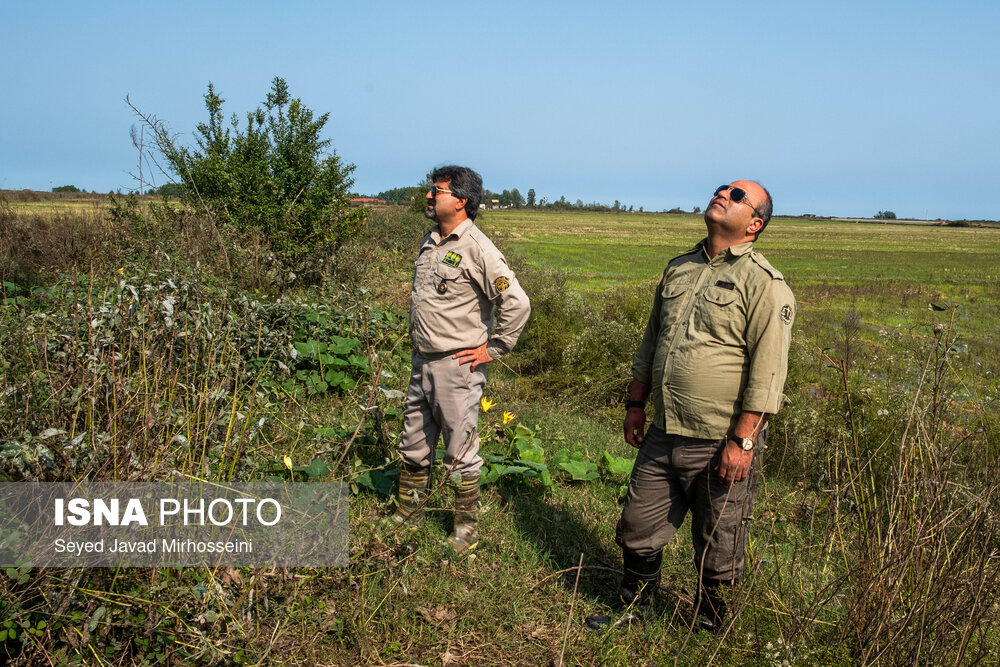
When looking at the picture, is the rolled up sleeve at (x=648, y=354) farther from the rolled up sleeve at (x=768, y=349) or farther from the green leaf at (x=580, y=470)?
the green leaf at (x=580, y=470)

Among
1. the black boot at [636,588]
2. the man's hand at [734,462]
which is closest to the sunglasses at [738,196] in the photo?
the man's hand at [734,462]

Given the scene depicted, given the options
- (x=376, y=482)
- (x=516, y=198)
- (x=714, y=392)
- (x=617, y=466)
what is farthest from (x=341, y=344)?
(x=516, y=198)

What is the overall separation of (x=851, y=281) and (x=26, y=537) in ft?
91.4

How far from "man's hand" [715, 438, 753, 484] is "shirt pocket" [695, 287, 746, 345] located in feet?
1.41

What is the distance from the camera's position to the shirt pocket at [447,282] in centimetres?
356

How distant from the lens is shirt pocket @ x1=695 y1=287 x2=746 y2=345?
9.31 feet

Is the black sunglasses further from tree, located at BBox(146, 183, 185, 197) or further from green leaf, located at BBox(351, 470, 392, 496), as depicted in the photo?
tree, located at BBox(146, 183, 185, 197)

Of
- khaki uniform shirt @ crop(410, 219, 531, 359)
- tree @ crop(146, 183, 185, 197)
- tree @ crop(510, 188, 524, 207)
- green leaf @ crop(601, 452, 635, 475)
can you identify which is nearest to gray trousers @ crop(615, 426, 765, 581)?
khaki uniform shirt @ crop(410, 219, 531, 359)

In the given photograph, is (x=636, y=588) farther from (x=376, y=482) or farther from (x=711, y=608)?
(x=376, y=482)

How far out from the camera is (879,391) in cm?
587

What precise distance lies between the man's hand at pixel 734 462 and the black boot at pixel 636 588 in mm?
574

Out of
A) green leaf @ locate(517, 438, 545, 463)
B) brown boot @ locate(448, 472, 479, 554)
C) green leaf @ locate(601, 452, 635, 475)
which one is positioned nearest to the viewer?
brown boot @ locate(448, 472, 479, 554)

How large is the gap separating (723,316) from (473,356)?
1.31 meters

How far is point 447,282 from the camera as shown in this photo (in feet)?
11.8
